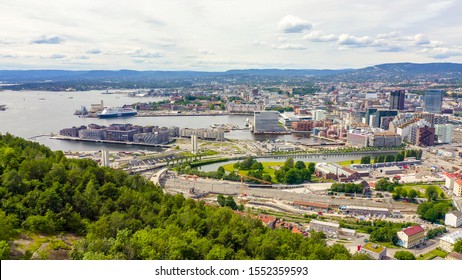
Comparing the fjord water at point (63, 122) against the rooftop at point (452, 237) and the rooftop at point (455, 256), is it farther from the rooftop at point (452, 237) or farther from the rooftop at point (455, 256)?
the rooftop at point (455, 256)

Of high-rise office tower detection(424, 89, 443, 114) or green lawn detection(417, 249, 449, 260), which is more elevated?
high-rise office tower detection(424, 89, 443, 114)

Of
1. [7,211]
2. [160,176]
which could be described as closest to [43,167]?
[7,211]

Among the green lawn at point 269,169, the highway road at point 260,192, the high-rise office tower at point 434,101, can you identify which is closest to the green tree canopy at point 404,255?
the highway road at point 260,192

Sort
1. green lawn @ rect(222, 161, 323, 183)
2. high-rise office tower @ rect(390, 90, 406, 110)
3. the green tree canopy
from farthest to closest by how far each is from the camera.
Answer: high-rise office tower @ rect(390, 90, 406, 110)
green lawn @ rect(222, 161, 323, 183)
the green tree canopy

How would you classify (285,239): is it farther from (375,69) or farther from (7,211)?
(375,69)

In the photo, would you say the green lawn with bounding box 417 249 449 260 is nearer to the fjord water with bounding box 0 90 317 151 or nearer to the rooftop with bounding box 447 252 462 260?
the rooftop with bounding box 447 252 462 260

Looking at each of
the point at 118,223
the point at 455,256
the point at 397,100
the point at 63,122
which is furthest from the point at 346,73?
the point at 118,223

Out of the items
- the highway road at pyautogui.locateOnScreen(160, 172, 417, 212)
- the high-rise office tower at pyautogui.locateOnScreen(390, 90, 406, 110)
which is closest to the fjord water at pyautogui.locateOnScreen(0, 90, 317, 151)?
the highway road at pyautogui.locateOnScreen(160, 172, 417, 212)

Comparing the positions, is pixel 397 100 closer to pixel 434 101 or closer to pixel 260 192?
pixel 434 101
